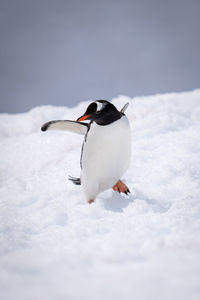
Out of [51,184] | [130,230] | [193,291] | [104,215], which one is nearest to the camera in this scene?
[193,291]

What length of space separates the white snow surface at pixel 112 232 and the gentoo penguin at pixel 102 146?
95 millimetres

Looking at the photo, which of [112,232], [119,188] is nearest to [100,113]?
[119,188]

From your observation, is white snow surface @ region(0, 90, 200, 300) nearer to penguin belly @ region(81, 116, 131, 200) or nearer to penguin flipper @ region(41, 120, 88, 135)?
penguin belly @ region(81, 116, 131, 200)

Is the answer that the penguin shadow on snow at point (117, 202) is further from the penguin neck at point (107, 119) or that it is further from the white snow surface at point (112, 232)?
the penguin neck at point (107, 119)

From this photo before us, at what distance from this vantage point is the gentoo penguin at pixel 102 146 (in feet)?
3.93

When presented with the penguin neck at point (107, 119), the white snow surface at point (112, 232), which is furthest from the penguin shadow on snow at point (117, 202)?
the penguin neck at point (107, 119)

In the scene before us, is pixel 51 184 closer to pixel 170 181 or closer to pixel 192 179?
pixel 170 181

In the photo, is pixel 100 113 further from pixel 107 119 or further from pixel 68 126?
pixel 68 126

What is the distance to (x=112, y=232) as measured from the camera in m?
0.85

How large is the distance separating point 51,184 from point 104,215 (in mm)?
726

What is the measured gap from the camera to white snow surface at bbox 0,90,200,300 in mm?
497

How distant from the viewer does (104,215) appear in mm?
1064

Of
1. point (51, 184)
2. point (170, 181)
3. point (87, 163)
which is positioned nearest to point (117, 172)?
point (87, 163)

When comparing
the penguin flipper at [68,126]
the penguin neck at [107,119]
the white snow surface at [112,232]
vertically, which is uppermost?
the penguin flipper at [68,126]
